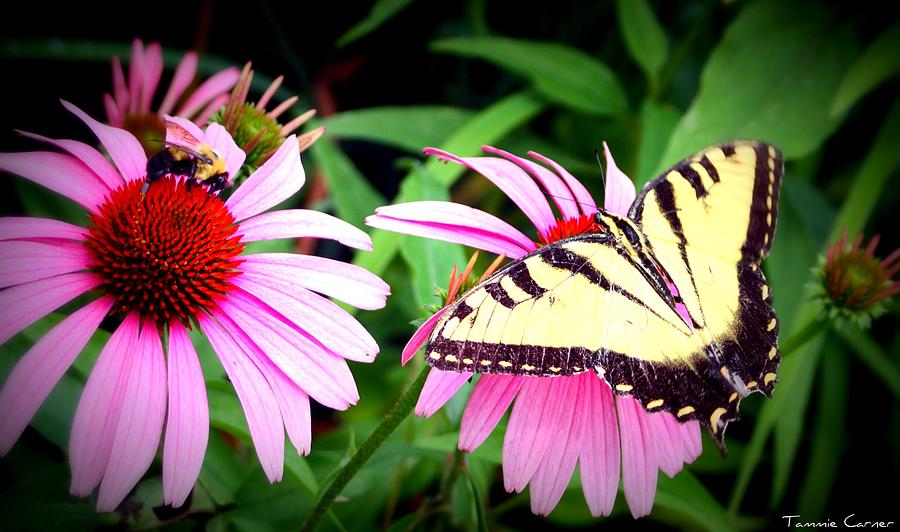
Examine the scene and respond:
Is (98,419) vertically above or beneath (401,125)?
beneath

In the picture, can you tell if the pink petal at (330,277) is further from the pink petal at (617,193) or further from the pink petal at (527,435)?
the pink petal at (617,193)

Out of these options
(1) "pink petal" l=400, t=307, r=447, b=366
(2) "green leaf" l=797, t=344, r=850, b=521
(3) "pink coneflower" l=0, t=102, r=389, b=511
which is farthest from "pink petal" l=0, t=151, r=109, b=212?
(2) "green leaf" l=797, t=344, r=850, b=521

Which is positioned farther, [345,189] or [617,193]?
[345,189]

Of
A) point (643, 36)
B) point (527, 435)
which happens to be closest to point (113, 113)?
point (527, 435)

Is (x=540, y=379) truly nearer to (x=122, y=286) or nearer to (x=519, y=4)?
(x=122, y=286)

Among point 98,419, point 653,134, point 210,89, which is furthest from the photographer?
point 653,134

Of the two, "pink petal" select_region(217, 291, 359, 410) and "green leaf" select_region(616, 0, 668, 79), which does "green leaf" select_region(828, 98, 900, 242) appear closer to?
"green leaf" select_region(616, 0, 668, 79)

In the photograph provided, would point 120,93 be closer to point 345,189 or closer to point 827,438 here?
point 345,189

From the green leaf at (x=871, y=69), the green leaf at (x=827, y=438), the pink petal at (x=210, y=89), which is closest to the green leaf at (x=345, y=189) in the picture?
the pink petal at (x=210, y=89)
